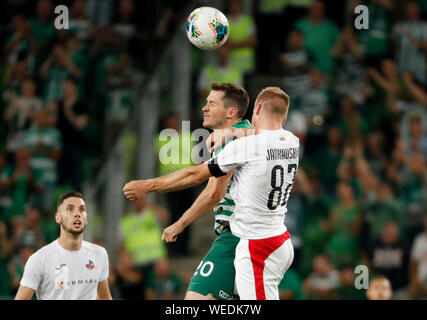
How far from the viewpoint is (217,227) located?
7.27m

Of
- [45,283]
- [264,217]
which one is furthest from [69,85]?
A: [264,217]

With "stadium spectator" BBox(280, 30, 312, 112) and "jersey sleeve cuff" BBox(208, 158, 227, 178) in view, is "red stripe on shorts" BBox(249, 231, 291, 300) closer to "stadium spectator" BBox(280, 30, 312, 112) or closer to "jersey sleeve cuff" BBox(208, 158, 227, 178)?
"jersey sleeve cuff" BBox(208, 158, 227, 178)

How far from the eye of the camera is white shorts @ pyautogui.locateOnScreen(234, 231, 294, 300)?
6793 mm

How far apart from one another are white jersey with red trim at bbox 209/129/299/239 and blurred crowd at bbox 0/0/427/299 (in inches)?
157

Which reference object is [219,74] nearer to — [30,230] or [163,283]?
[163,283]

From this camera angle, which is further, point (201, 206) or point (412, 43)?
point (412, 43)

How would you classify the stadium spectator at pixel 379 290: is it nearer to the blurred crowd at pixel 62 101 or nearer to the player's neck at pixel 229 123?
the player's neck at pixel 229 123

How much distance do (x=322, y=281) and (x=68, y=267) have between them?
4.62 meters

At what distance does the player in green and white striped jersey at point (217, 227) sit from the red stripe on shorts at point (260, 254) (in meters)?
0.27

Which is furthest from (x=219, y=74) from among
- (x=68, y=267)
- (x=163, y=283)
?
(x=68, y=267)

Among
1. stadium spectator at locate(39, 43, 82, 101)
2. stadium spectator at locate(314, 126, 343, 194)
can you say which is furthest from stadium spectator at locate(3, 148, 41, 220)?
stadium spectator at locate(314, 126, 343, 194)

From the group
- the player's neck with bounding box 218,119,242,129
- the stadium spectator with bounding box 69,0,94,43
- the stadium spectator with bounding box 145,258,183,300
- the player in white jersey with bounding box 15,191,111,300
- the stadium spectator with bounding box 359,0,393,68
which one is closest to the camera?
the player's neck with bounding box 218,119,242,129

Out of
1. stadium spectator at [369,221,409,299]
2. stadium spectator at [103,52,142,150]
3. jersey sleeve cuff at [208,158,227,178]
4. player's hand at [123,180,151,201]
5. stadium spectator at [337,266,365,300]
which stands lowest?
stadium spectator at [337,266,365,300]

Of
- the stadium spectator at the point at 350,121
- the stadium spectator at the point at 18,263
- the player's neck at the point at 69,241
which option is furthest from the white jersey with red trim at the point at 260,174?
the stadium spectator at the point at 350,121
